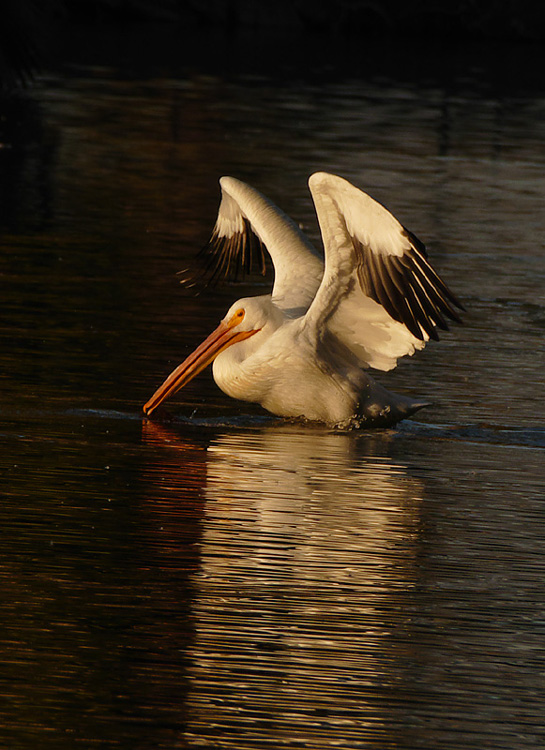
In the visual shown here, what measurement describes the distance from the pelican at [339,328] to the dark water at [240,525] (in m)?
0.16

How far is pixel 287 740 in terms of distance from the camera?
162 inches

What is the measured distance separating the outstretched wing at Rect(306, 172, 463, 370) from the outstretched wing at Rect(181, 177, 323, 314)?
2.31ft

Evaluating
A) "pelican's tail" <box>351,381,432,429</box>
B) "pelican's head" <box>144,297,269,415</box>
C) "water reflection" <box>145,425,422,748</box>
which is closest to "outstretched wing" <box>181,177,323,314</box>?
"pelican's head" <box>144,297,269,415</box>

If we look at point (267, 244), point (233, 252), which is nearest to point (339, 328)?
point (267, 244)

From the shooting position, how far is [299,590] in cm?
527

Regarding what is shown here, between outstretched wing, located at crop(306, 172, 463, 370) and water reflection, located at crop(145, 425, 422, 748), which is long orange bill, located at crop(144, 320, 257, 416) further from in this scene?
outstretched wing, located at crop(306, 172, 463, 370)

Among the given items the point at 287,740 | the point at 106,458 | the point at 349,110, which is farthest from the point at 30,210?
the point at 349,110

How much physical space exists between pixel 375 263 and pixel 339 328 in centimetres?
62

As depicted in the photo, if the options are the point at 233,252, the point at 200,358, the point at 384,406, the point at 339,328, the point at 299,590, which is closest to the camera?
the point at 299,590

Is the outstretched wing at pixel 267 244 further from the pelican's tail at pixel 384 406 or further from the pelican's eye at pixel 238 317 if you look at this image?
the pelican's tail at pixel 384 406

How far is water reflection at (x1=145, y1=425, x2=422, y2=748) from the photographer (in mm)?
4297

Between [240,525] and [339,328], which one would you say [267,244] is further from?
[240,525]

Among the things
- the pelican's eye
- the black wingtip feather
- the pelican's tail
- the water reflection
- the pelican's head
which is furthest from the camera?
the black wingtip feather

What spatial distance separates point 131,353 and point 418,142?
13.2 metres
